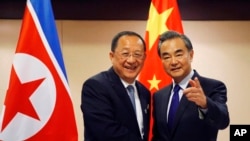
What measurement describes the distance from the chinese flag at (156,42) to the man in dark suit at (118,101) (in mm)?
1131

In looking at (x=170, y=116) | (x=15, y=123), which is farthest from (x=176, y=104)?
(x=15, y=123)

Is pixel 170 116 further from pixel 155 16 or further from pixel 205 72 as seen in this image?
pixel 205 72

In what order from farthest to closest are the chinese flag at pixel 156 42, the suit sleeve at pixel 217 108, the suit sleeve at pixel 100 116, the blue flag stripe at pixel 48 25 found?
the chinese flag at pixel 156 42 → the blue flag stripe at pixel 48 25 → the suit sleeve at pixel 100 116 → the suit sleeve at pixel 217 108

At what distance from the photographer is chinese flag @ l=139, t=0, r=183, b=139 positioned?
314 centimetres

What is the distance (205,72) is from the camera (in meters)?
3.81

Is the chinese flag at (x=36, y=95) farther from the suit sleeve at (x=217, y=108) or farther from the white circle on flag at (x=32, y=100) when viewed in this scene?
the suit sleeve at (x=217, y=108)

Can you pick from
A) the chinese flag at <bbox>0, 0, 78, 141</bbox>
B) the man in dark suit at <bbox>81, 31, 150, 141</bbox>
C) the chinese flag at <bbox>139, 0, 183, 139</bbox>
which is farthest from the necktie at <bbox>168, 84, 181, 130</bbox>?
the chinese flag at <bbox>139, 0, 183, 139</bbox>

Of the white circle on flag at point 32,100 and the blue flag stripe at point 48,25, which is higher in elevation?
the blue flag stripe at point 48,25

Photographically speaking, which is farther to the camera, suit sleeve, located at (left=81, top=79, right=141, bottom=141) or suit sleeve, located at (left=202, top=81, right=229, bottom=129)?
suit sleeve, located at (left=81, top=79, right=141, bottom=141)

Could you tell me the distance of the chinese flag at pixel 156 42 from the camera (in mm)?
3143

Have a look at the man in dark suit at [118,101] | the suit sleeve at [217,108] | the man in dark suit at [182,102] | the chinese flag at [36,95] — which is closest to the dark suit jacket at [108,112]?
the man in dark suit at [118,101]

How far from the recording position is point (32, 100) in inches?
103

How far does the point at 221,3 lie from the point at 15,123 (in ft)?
8.05

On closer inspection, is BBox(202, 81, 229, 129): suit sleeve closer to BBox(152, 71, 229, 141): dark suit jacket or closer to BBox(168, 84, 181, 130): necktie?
BBox(152, 71, 229, 141): dark suit jacket
